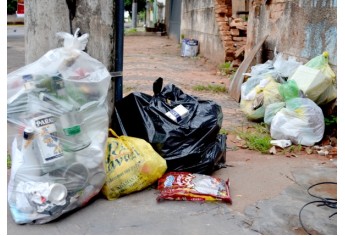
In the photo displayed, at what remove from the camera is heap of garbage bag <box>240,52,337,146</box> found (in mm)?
3732

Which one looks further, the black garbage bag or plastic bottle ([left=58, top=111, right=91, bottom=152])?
the black garbage bag

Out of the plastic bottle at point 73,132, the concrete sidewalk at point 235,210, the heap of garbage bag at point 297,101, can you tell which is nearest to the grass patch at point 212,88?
the heap of garbage bag at point 297,101

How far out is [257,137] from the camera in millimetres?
3889

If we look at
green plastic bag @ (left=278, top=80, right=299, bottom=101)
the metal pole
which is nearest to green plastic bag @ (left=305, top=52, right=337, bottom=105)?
green plastic bag @ (left=278, top=80, right=299, bottom=101)

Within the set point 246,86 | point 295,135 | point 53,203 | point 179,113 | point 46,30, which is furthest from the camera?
point 246,86

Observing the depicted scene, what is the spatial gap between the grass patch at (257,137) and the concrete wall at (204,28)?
4.76m

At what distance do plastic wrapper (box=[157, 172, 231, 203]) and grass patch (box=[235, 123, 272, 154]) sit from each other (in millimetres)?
1040

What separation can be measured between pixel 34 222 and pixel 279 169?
190 cm

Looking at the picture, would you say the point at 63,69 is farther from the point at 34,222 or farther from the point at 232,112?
the point at 232,112

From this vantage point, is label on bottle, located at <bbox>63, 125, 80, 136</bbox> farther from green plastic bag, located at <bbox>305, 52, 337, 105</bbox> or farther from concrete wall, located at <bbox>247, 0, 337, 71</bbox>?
concrete wall, located at <bbox>247, 0, 337, 71</bbox>

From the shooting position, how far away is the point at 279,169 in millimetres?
3172

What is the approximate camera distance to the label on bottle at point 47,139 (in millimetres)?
2186

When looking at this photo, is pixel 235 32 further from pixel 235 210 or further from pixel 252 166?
pixel 235 210

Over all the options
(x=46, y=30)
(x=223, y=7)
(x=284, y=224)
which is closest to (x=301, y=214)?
(x=284, y=224)
